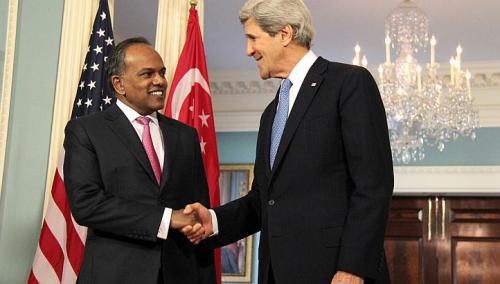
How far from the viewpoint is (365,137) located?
2.08 m

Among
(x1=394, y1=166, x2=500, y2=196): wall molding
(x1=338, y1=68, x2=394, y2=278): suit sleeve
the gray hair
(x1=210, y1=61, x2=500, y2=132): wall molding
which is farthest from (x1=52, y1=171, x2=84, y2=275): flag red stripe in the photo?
(x1=210, y1=61, x2=500, y2=132): wall molding

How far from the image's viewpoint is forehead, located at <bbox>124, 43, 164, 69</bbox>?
8.89 ft

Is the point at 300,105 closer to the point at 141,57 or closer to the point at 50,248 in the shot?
the point at 141,57

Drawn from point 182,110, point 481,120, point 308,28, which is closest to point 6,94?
point 182,110

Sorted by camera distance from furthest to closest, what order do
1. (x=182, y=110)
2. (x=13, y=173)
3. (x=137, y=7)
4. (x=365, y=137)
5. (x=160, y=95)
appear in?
(x=137, y=7) → (x=182, y=110) → (x=13, y=173) → (x=160, y=95) → (x=365, y=137)

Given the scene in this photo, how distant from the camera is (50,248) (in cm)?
341

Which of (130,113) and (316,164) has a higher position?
(130,113)

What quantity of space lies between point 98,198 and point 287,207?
614mm

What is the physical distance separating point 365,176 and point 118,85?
1070 millimetres

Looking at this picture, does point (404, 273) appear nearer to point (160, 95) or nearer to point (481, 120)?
point (481, 120)

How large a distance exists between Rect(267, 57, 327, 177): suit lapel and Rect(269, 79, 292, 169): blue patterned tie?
61 millimetres

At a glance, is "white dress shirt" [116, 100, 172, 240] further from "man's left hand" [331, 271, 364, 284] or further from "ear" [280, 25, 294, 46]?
"man's left hand" [331, 271, 364, 284]

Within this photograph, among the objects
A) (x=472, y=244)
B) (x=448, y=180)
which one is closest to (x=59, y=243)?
(x=448, y=180)

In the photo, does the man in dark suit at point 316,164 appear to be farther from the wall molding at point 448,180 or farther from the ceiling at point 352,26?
the wall molding at point 448,180
